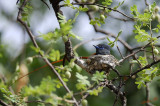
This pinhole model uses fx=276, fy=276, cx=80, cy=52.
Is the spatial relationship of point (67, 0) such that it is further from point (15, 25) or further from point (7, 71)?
point (15, 25)

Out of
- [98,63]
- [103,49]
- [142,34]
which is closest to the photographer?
[142,34]

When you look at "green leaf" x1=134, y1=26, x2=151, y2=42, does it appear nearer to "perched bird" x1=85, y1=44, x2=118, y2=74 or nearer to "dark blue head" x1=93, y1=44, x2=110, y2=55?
"perched bird" x1=85, y1=44, x2=118, y2=74

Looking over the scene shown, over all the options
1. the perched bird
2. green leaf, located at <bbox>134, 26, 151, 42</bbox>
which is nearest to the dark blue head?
the perched bird

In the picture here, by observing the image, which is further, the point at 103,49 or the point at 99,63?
the point at 103,49

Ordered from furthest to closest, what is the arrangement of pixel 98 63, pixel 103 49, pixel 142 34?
1. pixel 103 49
2. pixel 98 63
3. pixel 142 34

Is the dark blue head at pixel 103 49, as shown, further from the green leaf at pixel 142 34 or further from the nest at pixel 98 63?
the green leaf at pixel 142 34

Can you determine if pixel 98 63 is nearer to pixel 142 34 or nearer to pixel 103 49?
pixel 103 49

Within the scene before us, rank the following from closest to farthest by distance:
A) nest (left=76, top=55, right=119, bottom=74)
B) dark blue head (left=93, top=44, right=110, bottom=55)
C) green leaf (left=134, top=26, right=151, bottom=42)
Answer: green leaf (left=134, top=26, right=151, bottom=42) → nest (left=76, top=55, right=119, bottom=74) → dark blue head (left=93, top=44, right=110, bottom=55)

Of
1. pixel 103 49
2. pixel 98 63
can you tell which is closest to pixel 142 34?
pixel 98 63

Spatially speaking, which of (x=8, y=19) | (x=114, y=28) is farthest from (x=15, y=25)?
(x=114, y=28)

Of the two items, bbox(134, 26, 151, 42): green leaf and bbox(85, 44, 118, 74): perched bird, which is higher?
bbox(134, 26, 151, 42): green leaf

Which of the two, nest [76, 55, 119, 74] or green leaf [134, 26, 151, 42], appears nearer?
green leaf [134, 26, 151, 42]

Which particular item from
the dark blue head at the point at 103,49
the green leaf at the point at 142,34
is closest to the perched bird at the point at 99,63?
the dark blue head at the point at 103,49

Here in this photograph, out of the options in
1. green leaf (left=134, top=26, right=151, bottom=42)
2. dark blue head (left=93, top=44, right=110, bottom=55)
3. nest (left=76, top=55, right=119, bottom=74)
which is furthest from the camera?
dark blue head (left=93, top=44, right=110, bottom=55)
